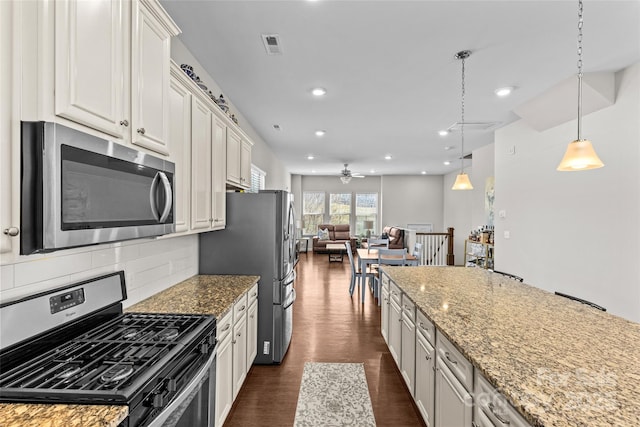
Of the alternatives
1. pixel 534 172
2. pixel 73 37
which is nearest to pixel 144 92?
pixel 73 37

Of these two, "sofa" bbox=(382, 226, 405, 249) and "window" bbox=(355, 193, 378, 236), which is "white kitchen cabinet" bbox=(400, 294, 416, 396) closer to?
"sofa" bbox=(382, 226, 405, 249)

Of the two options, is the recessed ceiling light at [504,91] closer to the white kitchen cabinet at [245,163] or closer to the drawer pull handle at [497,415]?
the white kitchen cabinet at [245,163]

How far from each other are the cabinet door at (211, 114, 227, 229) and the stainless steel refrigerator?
17 cm

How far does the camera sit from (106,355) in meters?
1.25

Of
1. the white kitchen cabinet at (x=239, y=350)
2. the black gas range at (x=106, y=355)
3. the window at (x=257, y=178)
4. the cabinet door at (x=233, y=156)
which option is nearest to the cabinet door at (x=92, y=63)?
the black gas range at (x=106, y=355)

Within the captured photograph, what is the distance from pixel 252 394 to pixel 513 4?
3382 mm

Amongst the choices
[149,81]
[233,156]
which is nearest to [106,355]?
[149,81]

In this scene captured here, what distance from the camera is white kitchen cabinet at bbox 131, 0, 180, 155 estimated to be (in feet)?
4.43

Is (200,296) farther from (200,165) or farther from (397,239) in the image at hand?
(397,239)

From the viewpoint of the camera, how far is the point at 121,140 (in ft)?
4.19

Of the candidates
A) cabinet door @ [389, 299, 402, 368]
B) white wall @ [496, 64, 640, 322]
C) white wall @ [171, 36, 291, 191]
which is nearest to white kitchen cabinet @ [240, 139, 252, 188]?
white wall @ [171, 36, 291, 191]

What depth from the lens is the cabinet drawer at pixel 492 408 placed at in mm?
1060

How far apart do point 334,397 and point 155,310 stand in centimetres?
155

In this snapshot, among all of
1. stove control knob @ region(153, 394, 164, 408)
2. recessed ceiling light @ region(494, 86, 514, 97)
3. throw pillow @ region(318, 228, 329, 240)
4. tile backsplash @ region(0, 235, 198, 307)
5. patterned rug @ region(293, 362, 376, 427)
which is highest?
recessed ceiling light @ region(494, 86, 514, 97)
